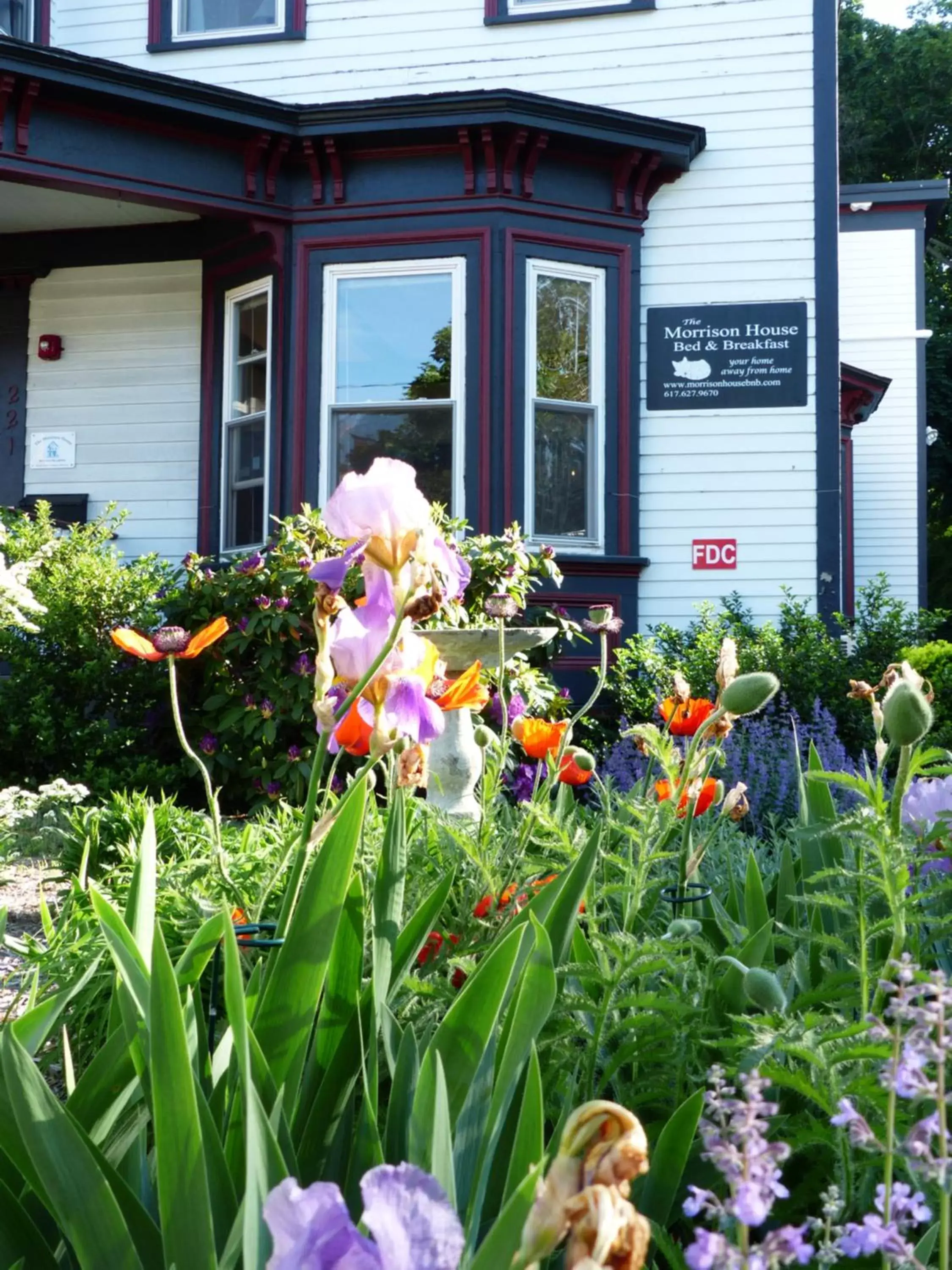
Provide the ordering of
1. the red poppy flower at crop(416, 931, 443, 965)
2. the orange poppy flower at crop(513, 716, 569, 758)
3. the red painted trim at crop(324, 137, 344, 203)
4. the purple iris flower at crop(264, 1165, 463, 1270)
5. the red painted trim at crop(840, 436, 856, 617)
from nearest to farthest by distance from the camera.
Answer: the purple iris flower at crop(264, 1165, 463, 1270) < the red poppy flower at crop(416, 931, 443, 965) < the orange poppy flower at crop(513, 716, 569, 758) < the red painted trim at crop(324, 137, 344, 203) < the red painted trim at crop(840, 436, 856, 617)

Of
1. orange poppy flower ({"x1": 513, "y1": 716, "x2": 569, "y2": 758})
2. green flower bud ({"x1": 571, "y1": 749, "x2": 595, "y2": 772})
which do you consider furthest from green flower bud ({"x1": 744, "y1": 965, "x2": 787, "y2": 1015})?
orange poppy flower ({"x1": 513, "y1": 716, "x2": 569, "y2": 758})

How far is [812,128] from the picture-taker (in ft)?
27.7

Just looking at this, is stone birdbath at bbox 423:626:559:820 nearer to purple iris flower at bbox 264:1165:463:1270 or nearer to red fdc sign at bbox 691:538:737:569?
purple iris flower at bbox 264:1165:463:1270

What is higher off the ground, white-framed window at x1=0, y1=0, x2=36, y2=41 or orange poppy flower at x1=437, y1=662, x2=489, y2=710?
white-framed window at x1=0, y1=0, x2=36, y2=41

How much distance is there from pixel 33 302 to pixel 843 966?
897 centimetres

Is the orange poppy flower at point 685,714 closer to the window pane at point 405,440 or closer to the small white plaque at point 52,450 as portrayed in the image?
the window pane at point 405,440

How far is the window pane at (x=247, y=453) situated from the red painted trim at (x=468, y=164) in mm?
2095

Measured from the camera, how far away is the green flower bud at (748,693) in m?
1.31

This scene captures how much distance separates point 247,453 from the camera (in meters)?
8.76

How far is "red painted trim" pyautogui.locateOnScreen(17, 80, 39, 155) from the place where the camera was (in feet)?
24.8

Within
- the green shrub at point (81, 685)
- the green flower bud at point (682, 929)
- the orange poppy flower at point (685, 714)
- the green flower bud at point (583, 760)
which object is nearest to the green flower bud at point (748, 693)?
the green flower bud at point (682, 929)

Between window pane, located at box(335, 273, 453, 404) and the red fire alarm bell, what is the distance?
2310 mm

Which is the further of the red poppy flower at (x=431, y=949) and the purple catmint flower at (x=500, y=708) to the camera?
the purple catmint flower at (x=500, y=708)

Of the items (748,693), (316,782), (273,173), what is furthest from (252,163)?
(316,782)
